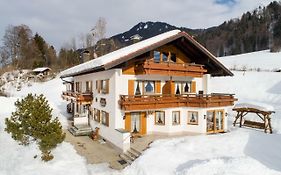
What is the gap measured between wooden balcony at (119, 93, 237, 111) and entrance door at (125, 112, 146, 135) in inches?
67.1

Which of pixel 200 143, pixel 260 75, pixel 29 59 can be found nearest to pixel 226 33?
pixel 260 75

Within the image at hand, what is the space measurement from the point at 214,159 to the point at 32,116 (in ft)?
34.4

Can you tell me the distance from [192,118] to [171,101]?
2.38 meters

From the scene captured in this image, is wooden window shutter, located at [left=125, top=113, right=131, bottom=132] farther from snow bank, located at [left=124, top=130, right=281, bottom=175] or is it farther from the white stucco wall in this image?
snow bank, located at [left=124, top=130, right=281, bottom=175]

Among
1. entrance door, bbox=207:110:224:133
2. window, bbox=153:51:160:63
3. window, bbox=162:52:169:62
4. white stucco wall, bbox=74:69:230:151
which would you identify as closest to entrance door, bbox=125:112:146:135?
white stucco wall, bbox=74:69:230:151

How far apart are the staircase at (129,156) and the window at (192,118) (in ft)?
20.6

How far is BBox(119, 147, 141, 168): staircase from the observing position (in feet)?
53.0

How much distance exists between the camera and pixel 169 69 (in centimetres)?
→ 2067

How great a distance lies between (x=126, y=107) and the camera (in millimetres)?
18828

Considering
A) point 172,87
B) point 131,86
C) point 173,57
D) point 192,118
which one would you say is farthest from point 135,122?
point 173,57

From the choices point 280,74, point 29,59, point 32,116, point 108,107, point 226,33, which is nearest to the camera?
point 32,116

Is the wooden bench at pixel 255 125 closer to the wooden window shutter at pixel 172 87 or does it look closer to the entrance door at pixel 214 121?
the entrance door at pixel 214 121

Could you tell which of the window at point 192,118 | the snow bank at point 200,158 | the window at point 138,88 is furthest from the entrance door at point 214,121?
the window at point 138,88

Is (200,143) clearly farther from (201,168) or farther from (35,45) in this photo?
(35,45)
